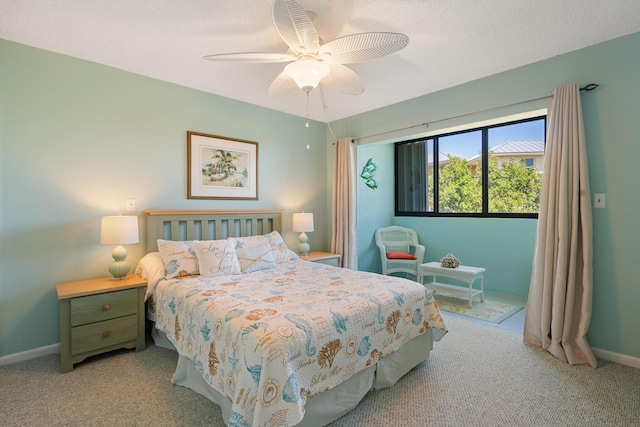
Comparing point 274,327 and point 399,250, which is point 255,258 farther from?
point 399,250

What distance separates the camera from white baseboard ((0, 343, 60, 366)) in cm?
240

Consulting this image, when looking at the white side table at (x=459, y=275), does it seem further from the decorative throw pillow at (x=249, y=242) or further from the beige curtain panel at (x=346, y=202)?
the decorative throw pillow at (x=249, y=242)

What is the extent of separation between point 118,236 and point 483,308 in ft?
12.8

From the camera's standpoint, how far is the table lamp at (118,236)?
2.51 metres

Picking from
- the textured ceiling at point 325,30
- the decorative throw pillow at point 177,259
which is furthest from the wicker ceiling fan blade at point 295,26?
the decorative throw pillow at point 177,259

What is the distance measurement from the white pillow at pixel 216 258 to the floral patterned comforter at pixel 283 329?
0.31 feet

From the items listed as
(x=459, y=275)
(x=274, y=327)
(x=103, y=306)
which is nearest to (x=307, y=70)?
(x=274, y=327)

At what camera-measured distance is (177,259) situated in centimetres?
272

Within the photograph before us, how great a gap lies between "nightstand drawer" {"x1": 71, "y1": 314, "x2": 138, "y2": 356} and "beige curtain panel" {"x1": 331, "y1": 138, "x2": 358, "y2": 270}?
253 centimetres

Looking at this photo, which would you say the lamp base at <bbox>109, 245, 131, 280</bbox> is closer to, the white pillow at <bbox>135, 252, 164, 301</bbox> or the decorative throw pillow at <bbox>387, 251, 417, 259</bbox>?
the white pillow at <bbox>135, 252, 164, 301</bbox>

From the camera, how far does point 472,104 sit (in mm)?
3168

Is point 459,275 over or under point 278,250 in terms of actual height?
under

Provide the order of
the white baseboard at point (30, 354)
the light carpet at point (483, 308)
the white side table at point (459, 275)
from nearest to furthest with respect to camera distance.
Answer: the white baseboard at point (30, 354) → the light carpet at point (483, 308) → the white side table at point (459, 275)

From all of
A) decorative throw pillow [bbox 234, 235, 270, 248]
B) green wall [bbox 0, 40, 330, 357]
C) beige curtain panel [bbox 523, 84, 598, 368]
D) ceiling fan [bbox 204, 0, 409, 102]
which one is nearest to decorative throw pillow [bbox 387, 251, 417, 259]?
beige curtain panel [bbox 523, 84, 598, 368]
